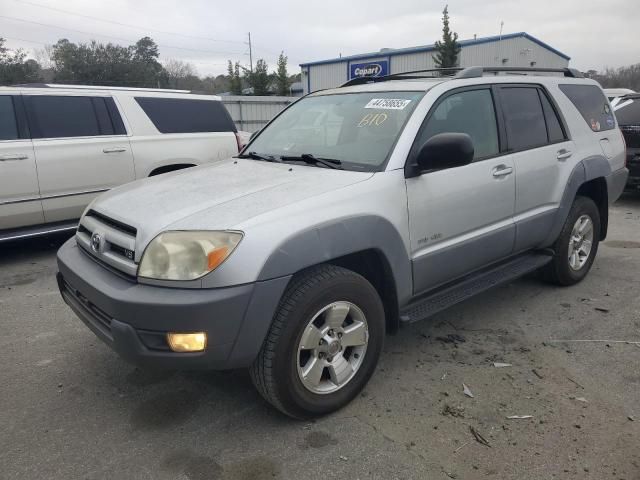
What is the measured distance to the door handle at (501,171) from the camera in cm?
358

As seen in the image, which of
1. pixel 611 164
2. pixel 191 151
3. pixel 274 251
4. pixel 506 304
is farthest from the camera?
pixel 191 151

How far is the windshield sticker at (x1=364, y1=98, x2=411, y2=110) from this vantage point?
3332mm

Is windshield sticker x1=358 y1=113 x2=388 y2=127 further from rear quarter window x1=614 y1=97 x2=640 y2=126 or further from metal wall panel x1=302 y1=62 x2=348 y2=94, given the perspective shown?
metal wall panel x1=302 y1=62 x2=348 y2=94

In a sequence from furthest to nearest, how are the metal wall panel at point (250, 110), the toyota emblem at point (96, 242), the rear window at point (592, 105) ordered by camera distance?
the metal wall panel at point (250, 110)
the rear window at point (592, 105)
the toyota emblem at point (96, 242)

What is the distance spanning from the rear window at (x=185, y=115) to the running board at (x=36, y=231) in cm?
159

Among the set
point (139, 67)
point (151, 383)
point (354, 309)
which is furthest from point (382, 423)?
point (139, 67)

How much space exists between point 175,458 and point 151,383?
759 mm

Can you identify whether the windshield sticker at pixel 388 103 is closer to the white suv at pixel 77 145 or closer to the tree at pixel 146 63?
the white suv at pixel 77 145

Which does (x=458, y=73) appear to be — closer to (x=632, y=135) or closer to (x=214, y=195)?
(x=214, y=195)

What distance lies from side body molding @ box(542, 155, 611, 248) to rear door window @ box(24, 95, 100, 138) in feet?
16.1

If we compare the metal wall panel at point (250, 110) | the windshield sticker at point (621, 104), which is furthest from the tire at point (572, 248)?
the metal wall panel at point (250, 110)

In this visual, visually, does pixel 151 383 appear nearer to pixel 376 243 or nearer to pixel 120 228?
pixel 120 228

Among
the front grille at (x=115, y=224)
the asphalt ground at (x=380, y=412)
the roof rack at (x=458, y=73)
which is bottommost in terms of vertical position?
the asphalt ground at (x=380, y=412)

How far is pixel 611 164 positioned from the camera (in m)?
4.76
